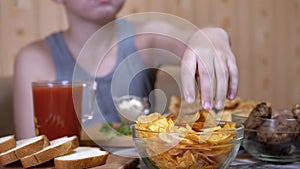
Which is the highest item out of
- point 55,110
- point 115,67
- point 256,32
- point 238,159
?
point 256,32

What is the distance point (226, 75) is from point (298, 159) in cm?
22

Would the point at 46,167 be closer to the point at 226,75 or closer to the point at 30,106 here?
the point at 226,75

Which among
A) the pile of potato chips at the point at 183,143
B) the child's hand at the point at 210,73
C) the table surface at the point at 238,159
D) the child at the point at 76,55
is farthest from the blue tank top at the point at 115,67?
the pile of potato chips at the point at 183,143

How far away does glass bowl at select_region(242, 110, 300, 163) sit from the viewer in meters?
0.95

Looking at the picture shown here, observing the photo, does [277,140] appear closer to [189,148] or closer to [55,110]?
[189,148]

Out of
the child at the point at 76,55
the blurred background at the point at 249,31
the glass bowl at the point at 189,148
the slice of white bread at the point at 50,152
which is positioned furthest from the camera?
the blurred background at the point at 249,31

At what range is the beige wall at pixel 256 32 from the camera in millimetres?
2986

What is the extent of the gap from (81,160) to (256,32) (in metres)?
2.60

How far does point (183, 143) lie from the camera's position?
814 mm

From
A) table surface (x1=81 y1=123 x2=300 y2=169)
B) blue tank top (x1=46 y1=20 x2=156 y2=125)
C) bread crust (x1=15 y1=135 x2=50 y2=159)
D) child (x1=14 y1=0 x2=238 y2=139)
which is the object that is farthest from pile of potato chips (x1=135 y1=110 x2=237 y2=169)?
blue tank top (x1=46 y1=20 x2=156 y2=125)

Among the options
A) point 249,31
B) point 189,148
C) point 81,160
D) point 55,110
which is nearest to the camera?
point 189,148

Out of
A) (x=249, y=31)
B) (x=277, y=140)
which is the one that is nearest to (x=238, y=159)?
(x=277, y=140)

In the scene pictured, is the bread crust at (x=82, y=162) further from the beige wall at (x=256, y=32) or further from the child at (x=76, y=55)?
the beige wall at (x=256, y=32)

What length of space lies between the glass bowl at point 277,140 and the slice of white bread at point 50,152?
0.38 metres
